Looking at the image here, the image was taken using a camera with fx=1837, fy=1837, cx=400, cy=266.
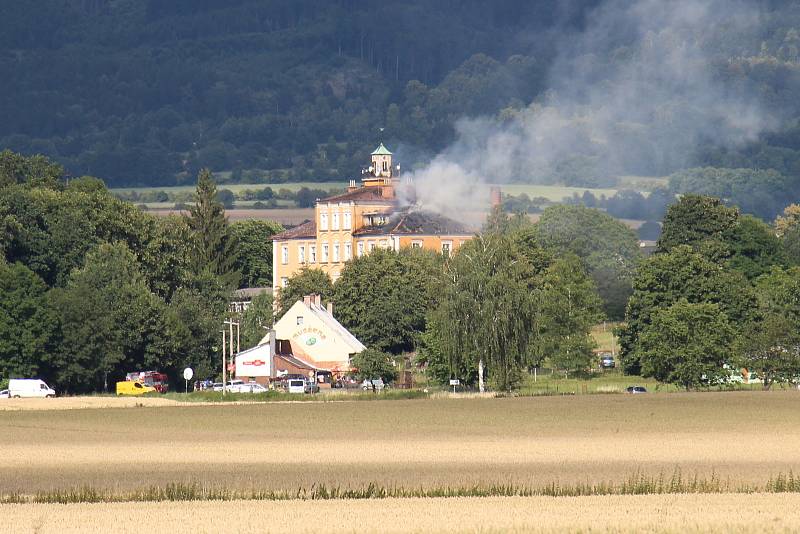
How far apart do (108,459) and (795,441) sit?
81.7ft

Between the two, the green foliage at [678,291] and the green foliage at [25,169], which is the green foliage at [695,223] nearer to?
the green foliage at [678,291]

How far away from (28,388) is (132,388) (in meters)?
9.54

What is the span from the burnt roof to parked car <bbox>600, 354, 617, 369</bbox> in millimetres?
26020

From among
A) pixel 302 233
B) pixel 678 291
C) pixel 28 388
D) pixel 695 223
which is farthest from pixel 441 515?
pixel 302 233

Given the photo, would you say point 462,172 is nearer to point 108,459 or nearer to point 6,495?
point 108,459

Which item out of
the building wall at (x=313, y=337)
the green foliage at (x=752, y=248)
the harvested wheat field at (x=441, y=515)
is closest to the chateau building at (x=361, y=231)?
the building wall at (x=313, y=337)

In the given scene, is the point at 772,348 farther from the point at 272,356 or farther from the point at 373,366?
the point at 272,356

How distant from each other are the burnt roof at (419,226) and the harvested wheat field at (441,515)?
127 m

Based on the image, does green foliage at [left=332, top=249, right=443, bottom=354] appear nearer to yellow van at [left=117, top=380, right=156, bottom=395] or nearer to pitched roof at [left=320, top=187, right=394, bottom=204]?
pitched roof at [left=320, top=187, right=394, bottom=204]

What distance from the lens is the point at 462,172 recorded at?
180 m

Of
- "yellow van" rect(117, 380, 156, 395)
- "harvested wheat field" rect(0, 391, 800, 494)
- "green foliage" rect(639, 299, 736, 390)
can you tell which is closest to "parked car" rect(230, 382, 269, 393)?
"yellow van" rect(117, 380, 156, 395)

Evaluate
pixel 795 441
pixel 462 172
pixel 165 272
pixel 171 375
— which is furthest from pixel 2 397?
pixel 462 172

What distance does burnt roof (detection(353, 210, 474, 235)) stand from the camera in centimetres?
17652

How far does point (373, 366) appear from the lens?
128250 millimetres
